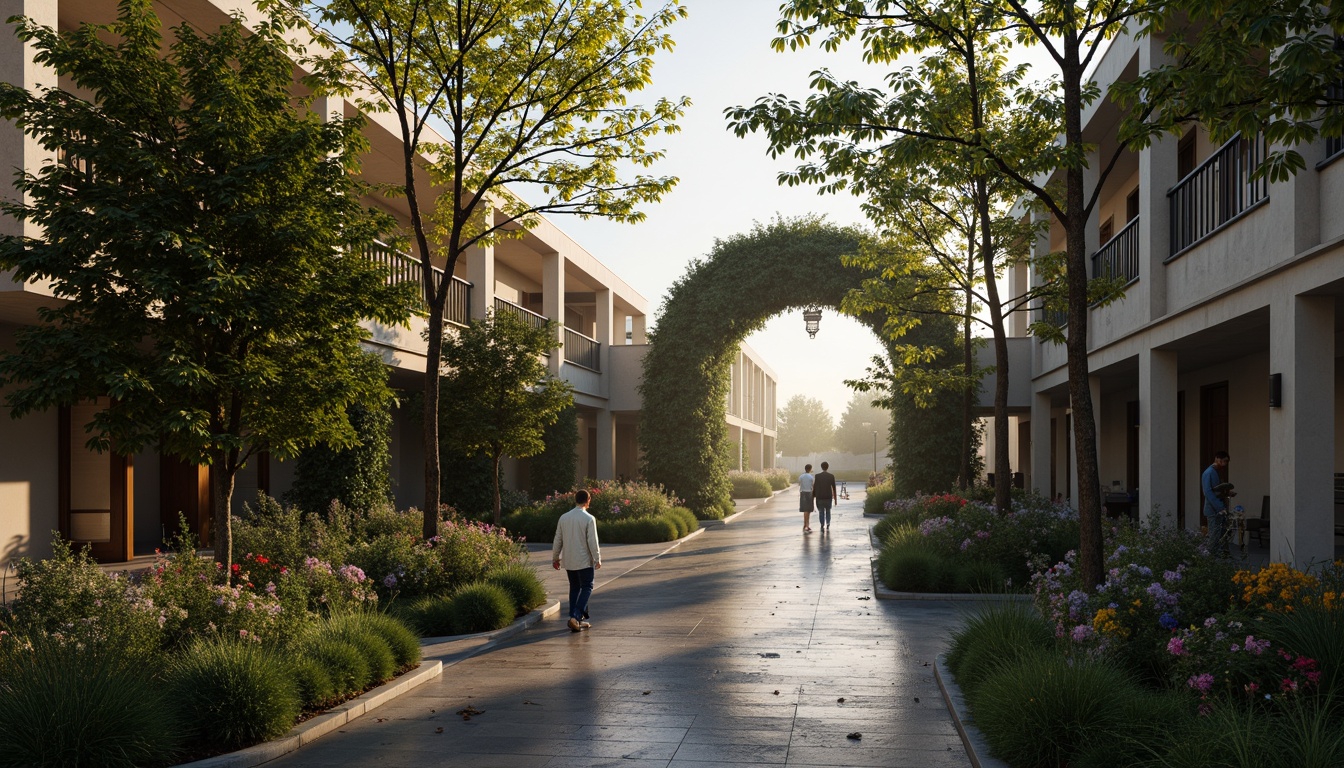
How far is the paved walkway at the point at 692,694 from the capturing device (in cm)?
687

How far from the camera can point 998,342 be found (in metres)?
16.2

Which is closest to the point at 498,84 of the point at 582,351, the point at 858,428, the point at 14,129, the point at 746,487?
the point at 14,129

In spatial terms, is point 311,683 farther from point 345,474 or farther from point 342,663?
point 345,474

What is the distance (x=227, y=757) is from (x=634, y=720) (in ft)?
9.04

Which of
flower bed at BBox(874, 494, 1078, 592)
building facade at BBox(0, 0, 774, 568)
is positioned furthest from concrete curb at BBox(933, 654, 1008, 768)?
building facade at BBox(0, 0, 774, 568)

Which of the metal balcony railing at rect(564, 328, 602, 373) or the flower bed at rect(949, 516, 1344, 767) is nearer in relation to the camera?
the flower bed at rect(949, 516, 1344, 767)

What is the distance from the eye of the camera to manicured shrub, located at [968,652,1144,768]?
6.07 meters

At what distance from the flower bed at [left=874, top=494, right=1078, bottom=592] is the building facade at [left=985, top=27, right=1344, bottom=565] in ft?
4.96

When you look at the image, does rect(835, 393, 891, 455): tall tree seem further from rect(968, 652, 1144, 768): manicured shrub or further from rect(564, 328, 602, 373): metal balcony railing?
rect(968, 652, 1144, 768): manicured shrub

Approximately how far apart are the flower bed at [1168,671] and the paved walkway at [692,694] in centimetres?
65

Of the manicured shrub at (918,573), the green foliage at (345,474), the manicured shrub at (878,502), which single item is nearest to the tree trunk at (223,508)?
the green foliage at (345,474)

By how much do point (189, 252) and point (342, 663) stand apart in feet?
11.6

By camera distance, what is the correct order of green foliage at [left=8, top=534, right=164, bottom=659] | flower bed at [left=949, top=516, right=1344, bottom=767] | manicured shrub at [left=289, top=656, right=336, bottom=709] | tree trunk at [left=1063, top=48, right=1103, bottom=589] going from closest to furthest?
flower bed at [left=949, top=516, right=1344, bottom=767] < green foliage at [left=8, top=534, right=164, bottom=659] < manicured shrub at [left=289, top=656, right=336, bottom=709] < tree trunk at [left=1063, top=48, right=1103, bottom=589]

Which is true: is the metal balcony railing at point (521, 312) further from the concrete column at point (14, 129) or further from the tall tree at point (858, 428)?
the tall tree at point (858, 428)
